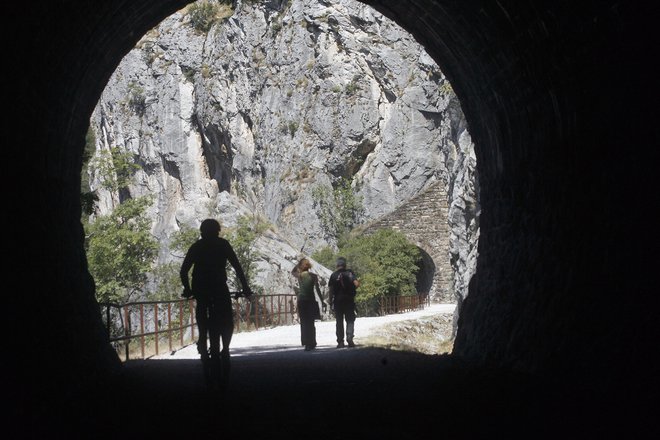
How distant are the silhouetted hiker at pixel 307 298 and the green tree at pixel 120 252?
63.2 feet

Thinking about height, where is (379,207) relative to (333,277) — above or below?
above

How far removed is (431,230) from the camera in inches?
1912

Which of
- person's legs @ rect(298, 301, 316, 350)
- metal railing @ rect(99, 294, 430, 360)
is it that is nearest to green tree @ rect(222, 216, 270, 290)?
metal railing @ rect(99, 294, 430, 360)

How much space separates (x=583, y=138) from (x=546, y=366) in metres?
2.12

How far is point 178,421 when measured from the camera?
6.22 meters

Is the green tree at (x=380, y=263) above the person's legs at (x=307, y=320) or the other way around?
above

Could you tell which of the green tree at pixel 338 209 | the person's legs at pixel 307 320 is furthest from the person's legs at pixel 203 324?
the green tree at pixel 338 209

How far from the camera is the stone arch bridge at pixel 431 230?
48.3 meters

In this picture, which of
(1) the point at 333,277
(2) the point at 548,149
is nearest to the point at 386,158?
(1) the point at 333,277

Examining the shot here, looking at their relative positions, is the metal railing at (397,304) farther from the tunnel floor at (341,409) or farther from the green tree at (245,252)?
the tunnel floor at (341,409)

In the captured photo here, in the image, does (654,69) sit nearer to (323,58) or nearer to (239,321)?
(239,321)

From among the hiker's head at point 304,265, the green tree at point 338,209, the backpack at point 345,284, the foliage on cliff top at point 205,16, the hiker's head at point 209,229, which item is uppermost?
the foliage on cliff top at point 205,16

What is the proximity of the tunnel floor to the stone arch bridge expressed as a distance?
125 feet

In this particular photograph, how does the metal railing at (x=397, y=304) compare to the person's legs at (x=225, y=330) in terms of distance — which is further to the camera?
the metal railing at (x=397, y=304)
